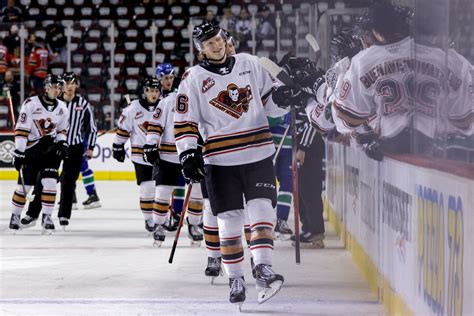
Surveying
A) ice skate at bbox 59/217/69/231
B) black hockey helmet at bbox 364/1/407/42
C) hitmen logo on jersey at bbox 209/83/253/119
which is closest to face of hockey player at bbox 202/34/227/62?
hitmen logo on jersey at bbox 209/83/253/119

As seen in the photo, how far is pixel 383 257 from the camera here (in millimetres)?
4660

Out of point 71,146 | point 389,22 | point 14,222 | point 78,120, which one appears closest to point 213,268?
point 389,22

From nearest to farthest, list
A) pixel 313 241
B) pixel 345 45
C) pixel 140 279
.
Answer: pixel 140 279 < pixel 345 45 < pixel 313 241

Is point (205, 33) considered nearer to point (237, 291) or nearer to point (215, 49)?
point (215, 49)

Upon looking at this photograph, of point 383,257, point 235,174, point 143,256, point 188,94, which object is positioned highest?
point 188,94

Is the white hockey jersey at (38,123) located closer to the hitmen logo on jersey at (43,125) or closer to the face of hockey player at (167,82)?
the hitmen logo on jersey at (43,125)

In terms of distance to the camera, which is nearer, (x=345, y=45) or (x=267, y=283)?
(x=267, y=283)

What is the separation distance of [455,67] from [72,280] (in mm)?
3184

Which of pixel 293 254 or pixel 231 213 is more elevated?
pixel 231 213

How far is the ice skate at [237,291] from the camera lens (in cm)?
457

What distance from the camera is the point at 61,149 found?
26.3 ft

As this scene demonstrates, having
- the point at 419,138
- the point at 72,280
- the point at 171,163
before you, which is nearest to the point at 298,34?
the point at 171,163

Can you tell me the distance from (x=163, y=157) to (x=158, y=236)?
1.85 feet

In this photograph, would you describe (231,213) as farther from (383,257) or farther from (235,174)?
(383,257)
